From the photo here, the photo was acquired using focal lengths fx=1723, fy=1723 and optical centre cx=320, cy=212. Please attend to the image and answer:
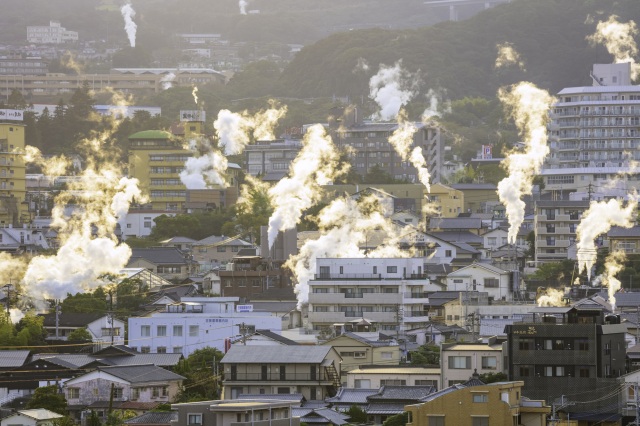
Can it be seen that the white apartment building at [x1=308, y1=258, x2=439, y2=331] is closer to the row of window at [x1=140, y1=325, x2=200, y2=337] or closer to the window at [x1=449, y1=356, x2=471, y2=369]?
the row of window at [x1=140, y1=325, x2=200, y2=337]

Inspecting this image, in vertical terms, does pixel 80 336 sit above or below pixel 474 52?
below

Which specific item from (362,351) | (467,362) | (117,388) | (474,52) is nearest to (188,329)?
(362,351)

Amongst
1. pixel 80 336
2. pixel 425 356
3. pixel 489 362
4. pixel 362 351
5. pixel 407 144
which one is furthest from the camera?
pixel 407 144

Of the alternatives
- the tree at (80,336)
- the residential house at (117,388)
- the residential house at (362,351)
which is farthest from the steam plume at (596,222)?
the residential house at (117,388)

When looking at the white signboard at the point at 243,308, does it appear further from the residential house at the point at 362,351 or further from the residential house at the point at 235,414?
the residential house at the point at 235,414

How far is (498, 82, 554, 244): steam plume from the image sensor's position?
7569cm

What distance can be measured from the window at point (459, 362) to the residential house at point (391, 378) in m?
0.45

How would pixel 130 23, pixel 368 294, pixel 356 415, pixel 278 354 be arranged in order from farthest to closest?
pixel 130 23
pixel 368 294
pixel 278 354
pixel 356 415

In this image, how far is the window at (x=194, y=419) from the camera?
33.8m

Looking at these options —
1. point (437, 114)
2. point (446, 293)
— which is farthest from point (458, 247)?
point (437, 114)

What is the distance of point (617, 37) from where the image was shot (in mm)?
124938

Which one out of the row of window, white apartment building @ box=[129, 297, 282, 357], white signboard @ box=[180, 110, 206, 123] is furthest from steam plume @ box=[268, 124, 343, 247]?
the row of window

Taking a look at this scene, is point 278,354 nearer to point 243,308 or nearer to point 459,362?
point 459,362

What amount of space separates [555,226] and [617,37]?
2090 inches
